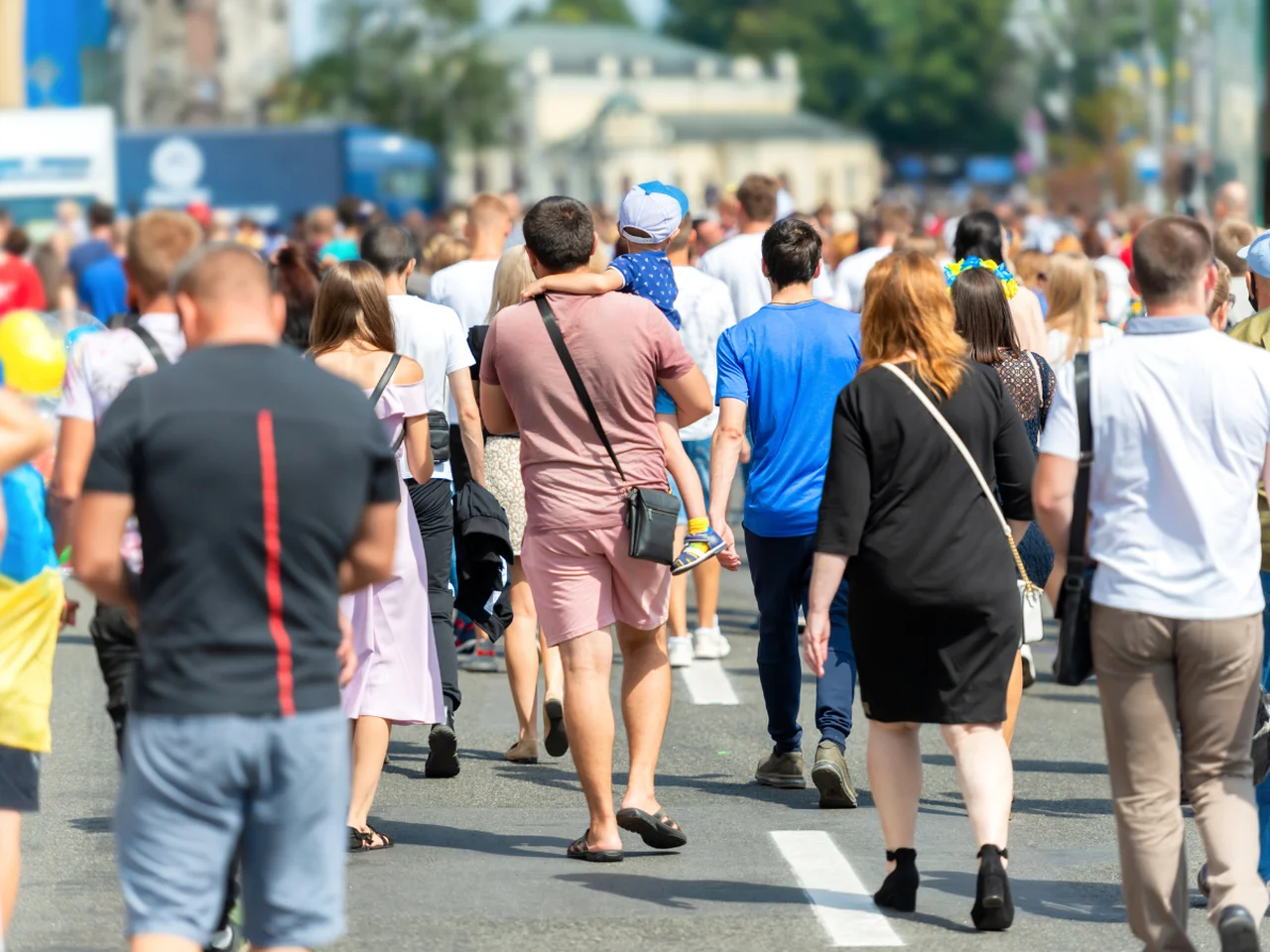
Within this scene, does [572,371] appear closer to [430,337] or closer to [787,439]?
[787,439]

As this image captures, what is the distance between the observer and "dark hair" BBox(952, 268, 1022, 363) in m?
7.12

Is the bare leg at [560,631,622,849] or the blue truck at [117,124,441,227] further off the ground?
the blue truck at [117,124,441,227]

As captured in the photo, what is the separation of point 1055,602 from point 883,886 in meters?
1.19

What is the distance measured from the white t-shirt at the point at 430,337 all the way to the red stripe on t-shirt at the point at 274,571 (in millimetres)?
4135

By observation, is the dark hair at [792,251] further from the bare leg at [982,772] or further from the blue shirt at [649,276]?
the bare leg at [982,772]

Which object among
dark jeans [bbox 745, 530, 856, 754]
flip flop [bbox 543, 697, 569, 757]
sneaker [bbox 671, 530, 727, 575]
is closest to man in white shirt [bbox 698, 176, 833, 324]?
flip flop [bbox 543, 697, 569, 757]

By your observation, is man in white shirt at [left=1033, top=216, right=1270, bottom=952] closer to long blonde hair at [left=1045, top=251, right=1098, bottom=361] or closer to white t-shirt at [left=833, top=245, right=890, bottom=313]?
long blonde hair at [left=1045, top=251, right=1098, bottom=361]

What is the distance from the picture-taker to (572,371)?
21.1 feet

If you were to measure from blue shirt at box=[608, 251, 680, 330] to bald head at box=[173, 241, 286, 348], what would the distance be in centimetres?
370

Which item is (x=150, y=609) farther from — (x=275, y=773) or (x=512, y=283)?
(x=512, y=283)

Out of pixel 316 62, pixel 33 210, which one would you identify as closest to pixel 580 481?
pixel 33 210

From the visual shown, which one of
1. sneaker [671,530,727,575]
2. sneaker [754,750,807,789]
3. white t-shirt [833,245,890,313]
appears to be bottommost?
sneaker [754,750,807,789]

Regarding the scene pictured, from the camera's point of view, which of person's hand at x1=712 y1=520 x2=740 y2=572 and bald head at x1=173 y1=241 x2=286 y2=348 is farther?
person's hand at x1=712 y1=520 x2=740 y2=572

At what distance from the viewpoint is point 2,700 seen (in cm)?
489
